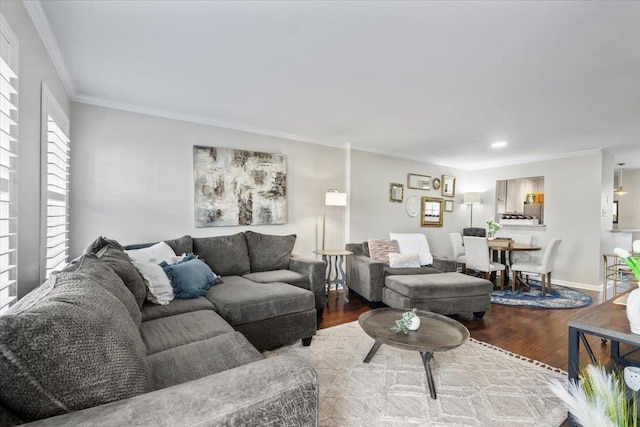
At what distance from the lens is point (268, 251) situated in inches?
143

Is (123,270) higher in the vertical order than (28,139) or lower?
lower

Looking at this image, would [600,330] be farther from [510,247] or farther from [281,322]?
[510,247]

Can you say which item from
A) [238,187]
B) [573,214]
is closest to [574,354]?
[238,187]

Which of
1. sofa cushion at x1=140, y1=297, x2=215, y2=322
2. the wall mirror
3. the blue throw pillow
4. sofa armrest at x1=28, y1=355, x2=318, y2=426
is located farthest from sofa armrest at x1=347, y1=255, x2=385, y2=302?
sofa armrest at x1=28, y1=355, x2=318, y2=426

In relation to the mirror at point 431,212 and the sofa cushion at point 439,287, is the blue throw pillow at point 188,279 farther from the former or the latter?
the mirror at point 431,212

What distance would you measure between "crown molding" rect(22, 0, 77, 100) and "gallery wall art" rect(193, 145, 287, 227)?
1.28 meters

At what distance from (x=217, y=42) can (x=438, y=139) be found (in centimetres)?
347

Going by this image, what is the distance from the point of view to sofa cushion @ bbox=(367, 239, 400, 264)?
13.9 ft

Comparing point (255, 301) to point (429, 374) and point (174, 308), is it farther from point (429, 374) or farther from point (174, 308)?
point (429, 374)

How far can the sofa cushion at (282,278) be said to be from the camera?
3122mm

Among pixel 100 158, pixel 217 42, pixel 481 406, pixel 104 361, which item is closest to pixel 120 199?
pixel 100 158

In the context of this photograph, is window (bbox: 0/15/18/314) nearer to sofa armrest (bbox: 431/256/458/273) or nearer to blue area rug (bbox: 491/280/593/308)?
sofa armrest (bbox: 431/256/458/273)

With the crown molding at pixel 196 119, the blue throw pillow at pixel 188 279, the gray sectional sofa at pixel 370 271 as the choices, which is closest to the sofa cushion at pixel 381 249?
the gray sectional sofa at pixel 370 271

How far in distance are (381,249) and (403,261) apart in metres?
0.37
